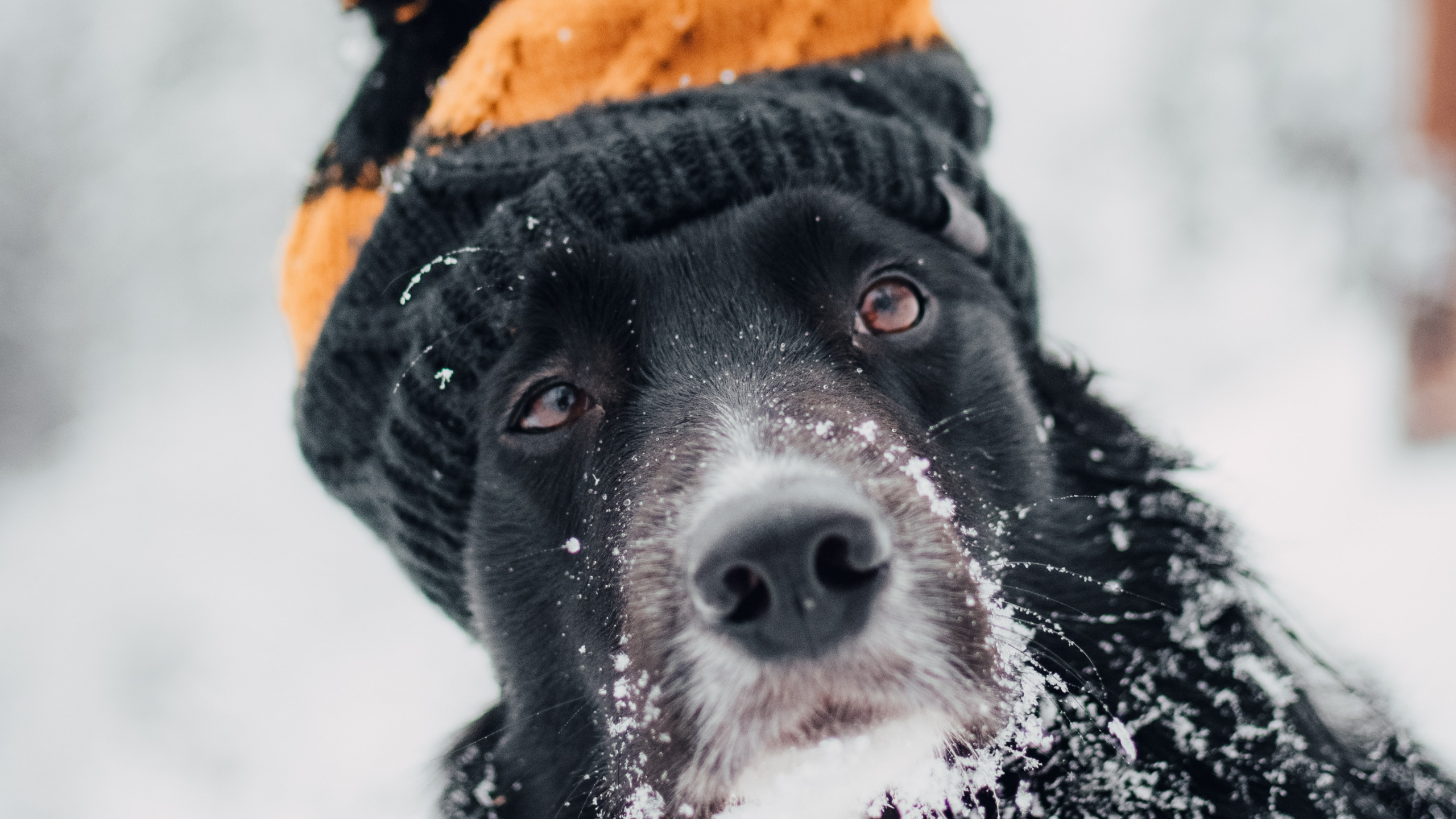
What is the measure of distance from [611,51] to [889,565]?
1.27 meters

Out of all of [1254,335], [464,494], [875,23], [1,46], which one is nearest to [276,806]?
[464,494]

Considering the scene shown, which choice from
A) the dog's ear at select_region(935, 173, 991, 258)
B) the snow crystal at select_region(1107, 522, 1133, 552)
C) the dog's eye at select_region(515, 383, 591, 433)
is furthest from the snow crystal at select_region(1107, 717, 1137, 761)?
the dog's eye at select_region(515, 383, 591, 433)

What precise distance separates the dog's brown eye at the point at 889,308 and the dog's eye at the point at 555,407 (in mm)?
552

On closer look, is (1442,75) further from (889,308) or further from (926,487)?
(926,487)

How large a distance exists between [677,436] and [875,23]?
3.87 feet

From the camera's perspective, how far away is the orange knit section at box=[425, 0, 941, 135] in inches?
77.4

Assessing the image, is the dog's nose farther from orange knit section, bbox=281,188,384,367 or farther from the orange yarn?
orange knit section, bbox=281,188,384,367

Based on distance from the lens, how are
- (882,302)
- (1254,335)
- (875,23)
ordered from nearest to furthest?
(882,302), (875,23), (1254,335)

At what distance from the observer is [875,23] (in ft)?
7.11

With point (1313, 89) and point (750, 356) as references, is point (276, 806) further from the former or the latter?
point (1313, 89)

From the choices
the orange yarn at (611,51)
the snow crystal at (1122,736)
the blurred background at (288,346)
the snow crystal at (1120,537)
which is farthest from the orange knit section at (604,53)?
the blurred background at (288,346)

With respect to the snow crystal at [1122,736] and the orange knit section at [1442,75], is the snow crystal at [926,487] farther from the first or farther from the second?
the orange knit section at [1442,75]

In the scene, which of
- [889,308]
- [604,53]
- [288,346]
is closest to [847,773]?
[889,308]

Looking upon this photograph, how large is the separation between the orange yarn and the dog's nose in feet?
3.57
